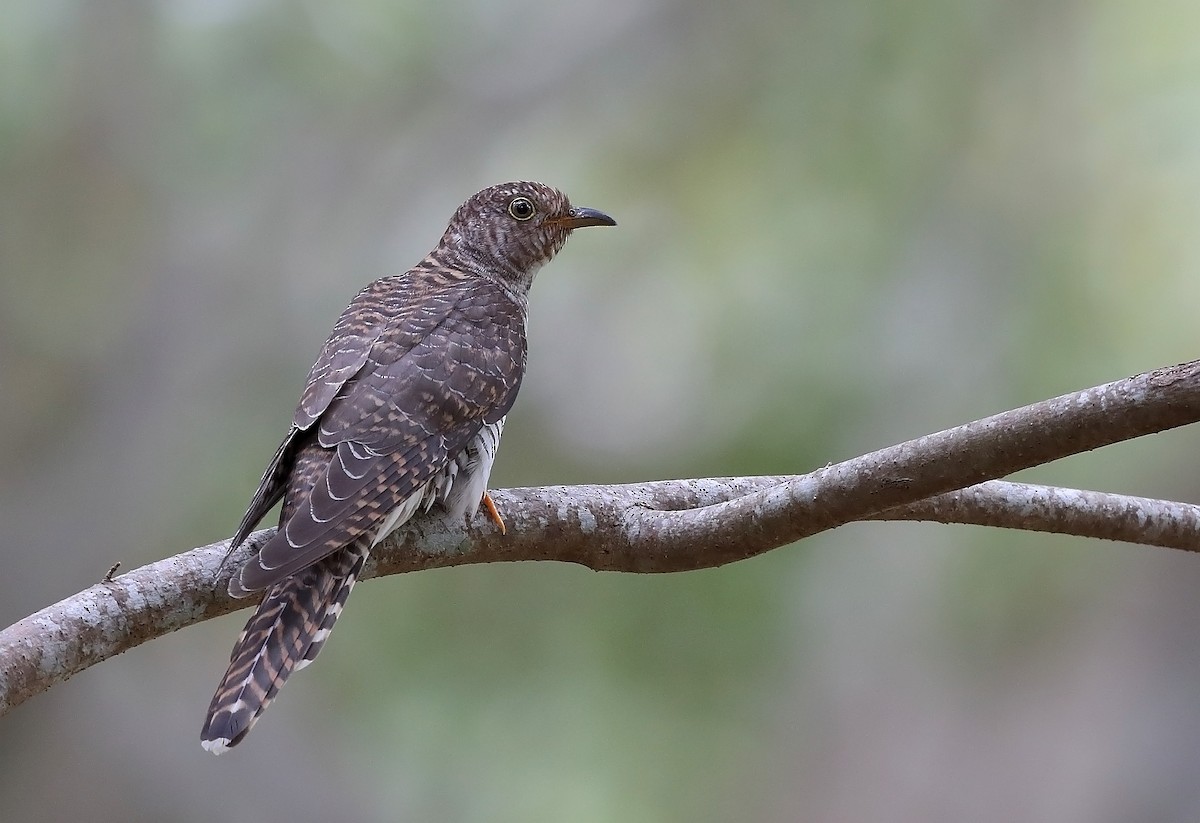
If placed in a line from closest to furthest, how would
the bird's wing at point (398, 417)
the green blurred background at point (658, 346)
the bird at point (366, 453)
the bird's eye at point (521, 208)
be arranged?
the bird at point (366, 453)
the bird's wing at point (398, 417)
the bird's eye at point (521, 208)
the green blurred background at point (658, 346)

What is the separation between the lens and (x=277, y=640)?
298cm

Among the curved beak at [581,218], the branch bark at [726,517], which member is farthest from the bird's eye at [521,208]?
the branch bark at [726,517]

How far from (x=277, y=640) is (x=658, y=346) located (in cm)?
465

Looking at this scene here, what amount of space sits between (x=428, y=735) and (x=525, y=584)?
1041mm

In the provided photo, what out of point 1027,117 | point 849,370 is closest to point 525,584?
point 849,370

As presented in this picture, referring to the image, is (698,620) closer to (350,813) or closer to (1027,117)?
(350,813)

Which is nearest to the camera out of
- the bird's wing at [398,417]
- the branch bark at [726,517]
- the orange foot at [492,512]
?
the branch bark at [726,517]

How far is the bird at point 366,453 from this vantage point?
2.92 m

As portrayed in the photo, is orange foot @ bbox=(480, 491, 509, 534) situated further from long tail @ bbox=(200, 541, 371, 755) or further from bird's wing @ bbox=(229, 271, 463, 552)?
bird's wing @ bbox=(229, 271, 463, 552)

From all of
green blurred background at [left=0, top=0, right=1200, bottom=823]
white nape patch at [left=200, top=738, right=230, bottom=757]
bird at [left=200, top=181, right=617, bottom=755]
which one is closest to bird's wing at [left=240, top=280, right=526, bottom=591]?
bird at [left=200, top=181, right=617, bottom=755]

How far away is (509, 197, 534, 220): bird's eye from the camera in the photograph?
4574 mm

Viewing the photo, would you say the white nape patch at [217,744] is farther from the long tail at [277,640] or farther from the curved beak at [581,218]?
the curved beak at [581,218]

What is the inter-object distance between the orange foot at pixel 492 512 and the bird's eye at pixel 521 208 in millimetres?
1508

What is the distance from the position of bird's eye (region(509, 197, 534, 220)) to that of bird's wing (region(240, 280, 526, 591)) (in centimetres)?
61
